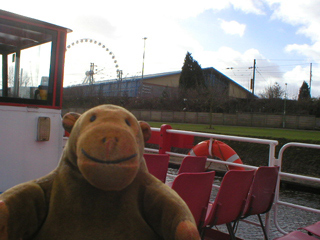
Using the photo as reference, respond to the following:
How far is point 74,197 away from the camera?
5.00 feet

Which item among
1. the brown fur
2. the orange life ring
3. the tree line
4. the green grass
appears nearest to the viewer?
the brown fur

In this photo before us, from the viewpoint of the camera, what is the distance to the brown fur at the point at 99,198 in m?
1.40

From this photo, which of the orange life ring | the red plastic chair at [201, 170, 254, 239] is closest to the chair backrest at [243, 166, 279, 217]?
the red plastic chair at [201, 170, 254, 239]

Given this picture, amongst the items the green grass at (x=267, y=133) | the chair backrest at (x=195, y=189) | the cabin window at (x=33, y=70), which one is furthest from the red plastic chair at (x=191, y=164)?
the green grass at (x=267, y=133)

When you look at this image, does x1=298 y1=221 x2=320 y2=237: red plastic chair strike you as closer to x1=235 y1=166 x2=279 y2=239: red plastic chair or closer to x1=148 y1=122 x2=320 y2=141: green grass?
x1=235 y1=166 x2=279 y2=239: red plastic chair

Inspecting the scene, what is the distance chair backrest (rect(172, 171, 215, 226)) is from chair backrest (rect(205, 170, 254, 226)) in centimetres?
16

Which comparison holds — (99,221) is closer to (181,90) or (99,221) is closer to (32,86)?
(32,86)

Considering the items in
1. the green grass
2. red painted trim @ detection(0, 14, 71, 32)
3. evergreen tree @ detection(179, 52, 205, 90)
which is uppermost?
evergreen tree @ detection(179, 52, 205, 90)

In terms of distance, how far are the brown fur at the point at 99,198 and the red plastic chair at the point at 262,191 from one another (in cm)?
243

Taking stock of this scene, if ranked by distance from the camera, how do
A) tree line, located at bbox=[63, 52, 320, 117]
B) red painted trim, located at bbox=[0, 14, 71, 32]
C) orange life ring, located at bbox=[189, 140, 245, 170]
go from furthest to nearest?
1. tree line, located at bbox=[63, 52, 320, 117]
2. orange life ring, located at bbox=[189, 140, 245, 170]
3. red painted trim, located at bbox=[0, 14, 71, 32]

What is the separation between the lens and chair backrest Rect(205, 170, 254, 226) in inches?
125

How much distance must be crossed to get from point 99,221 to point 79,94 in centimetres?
3851

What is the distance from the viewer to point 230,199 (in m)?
3.31

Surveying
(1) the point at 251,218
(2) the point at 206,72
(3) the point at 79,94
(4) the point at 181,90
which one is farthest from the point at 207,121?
(1) the point at 251,218
